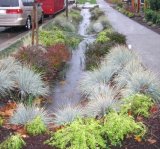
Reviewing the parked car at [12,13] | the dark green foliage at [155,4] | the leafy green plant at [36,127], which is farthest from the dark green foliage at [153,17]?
the leafy green plant at [36,127]

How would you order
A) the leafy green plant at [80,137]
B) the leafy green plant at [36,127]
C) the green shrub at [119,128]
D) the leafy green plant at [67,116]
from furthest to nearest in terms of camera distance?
the leafy green plant at [67,116], the leafy green plant at [36,127], the green shrub at [119,128], the leafy green plant at [80,137]

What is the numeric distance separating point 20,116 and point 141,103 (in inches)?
67.3

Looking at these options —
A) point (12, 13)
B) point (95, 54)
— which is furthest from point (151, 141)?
point (12, 13)

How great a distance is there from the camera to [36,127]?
18.6 ft

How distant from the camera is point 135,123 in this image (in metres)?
5.41

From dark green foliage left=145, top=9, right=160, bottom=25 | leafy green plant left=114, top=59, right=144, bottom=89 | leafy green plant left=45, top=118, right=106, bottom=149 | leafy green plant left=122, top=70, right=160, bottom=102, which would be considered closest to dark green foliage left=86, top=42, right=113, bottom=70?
leafy green plant left=114, top=59, right=144, bottom=89

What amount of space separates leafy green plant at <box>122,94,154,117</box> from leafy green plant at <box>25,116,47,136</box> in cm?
112

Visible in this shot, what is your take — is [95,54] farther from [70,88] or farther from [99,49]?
[70,88]

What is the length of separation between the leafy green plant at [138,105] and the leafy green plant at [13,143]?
1507 millimetres

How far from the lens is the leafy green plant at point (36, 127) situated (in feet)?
18.4

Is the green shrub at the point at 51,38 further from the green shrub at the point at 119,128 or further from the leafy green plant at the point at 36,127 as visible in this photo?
the green shrub at the point at 119,128

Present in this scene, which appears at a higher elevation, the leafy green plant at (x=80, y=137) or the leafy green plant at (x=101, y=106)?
the leafy green plant at (x=80, y=137)

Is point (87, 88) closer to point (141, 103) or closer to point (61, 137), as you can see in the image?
point (141, 103)

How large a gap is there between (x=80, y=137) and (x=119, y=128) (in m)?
0.55
